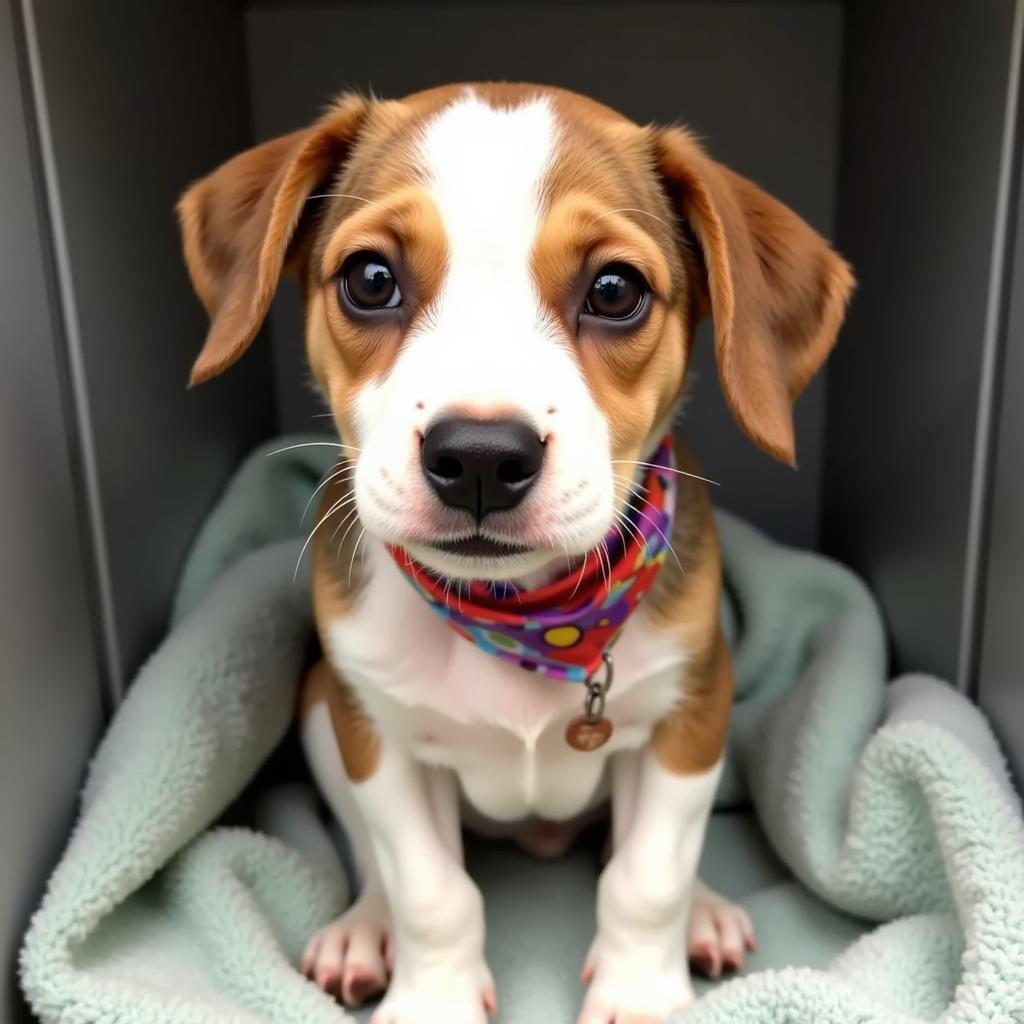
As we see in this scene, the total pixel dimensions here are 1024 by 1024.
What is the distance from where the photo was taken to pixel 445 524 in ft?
4.20

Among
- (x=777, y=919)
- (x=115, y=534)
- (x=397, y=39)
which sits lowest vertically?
(x=777, y=919)

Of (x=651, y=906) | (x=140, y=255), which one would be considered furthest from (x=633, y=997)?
(x=140, y=255)

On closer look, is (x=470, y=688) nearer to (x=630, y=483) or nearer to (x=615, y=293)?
(x=630, y=483)

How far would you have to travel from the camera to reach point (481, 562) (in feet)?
4.39

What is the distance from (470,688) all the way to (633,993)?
49 cm

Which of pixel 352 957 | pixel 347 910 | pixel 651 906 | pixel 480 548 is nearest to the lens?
pixel 480 548

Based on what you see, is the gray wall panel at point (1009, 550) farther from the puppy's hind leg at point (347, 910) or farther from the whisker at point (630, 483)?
the puppy's hind leg at point (347, 910)

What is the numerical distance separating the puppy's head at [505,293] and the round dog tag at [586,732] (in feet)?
1.25

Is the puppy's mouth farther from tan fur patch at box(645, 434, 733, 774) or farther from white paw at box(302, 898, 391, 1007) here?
white paw at box(302, 898, 391, 1007)

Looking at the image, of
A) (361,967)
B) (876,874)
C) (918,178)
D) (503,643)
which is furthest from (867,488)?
(361,967)

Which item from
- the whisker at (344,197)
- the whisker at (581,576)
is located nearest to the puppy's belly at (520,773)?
the whisker at (581,576)

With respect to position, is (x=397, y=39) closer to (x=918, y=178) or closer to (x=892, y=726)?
(x=918, y=178)

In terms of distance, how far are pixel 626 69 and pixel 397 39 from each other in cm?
51

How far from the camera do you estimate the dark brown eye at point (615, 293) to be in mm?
1440
